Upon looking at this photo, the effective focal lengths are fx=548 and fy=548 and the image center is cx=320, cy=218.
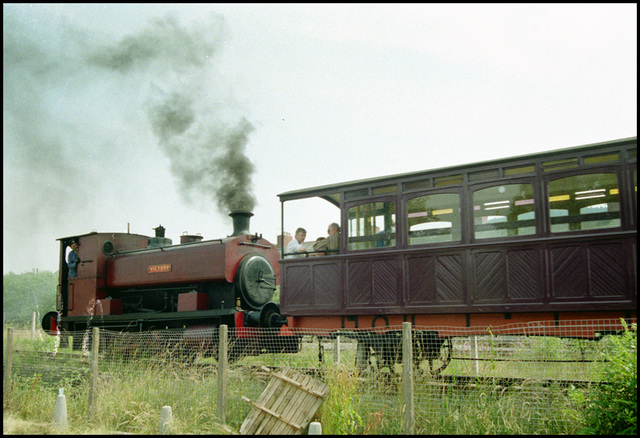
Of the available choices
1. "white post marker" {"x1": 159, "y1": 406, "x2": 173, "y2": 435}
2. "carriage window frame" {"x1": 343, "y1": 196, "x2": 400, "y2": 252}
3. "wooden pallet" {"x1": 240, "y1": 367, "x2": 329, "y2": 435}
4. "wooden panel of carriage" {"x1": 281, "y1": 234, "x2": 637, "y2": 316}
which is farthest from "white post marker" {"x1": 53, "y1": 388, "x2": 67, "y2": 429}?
"carriage window frame" {"x1": 343, "y1": 196, "x2": 400, "y2": 252}

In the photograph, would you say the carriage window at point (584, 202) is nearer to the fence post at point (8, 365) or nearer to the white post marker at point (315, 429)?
the white post marker at point (315, 429)

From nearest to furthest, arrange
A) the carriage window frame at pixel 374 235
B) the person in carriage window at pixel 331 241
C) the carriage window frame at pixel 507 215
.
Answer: the carriage window frame at pixel 507 215 < the carriage window frame at pixel 374 235 < the person in carriage window at pixel 331 241

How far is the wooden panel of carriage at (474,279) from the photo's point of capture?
716 cm

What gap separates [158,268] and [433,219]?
266 inches

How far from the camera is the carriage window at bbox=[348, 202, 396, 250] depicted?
8.82 meters

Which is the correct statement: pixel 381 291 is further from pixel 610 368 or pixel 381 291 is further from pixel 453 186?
pixel 610 368

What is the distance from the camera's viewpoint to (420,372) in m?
6.90

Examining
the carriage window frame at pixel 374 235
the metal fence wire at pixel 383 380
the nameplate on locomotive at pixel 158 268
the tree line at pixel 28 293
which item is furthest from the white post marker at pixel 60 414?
the tree line at pixel 28 293

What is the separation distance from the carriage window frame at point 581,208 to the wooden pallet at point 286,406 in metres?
4.00

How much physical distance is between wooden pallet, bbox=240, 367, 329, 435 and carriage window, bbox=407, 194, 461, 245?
3292mm

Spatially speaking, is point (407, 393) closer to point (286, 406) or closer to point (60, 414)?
point (286, 406)

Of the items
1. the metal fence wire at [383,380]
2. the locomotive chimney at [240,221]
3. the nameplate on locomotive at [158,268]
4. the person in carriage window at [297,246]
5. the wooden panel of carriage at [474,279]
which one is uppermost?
the locomotive chimney at [240,221]

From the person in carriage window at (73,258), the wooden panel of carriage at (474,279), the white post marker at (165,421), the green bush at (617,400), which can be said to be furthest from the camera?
the person in carriage window at (73,258)

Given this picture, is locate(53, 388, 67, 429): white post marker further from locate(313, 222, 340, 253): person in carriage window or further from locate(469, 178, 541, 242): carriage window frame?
locate(469, 178, 541, 242): carriage window frame
